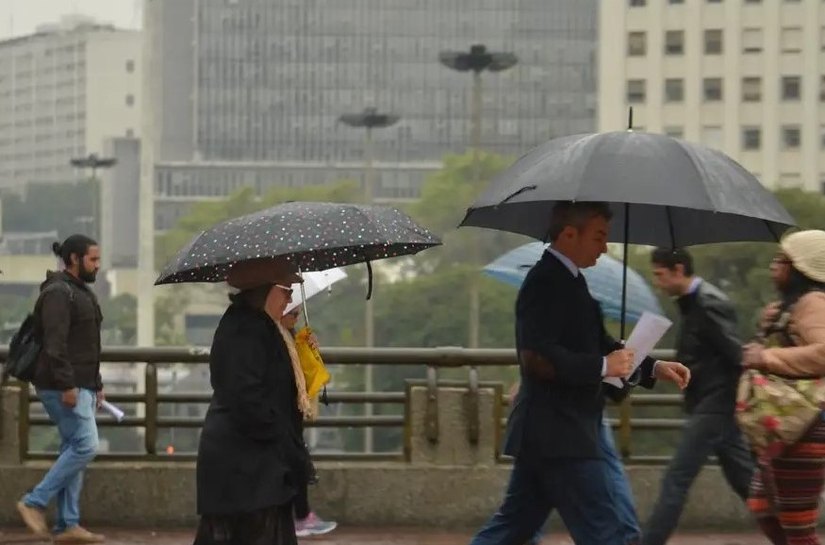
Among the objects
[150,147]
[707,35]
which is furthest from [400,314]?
[150,147]

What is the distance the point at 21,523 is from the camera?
951 cm

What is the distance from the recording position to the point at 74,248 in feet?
28.0

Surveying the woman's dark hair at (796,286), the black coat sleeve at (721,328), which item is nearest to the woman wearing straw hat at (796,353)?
the woman's dark hair at (796,286)

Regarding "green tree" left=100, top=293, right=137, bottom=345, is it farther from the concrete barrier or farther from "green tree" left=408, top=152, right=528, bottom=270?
the concrete barrier

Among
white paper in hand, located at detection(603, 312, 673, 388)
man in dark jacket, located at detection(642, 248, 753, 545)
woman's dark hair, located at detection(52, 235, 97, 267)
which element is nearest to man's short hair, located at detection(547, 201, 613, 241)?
white paper in hand, located at detection(603, 312, 673, 388)

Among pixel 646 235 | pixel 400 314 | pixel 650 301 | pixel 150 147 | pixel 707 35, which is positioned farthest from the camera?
pixel 150 147

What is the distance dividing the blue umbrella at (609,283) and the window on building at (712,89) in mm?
115683

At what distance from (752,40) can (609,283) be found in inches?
4633

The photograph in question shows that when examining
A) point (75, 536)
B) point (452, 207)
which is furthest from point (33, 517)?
point (452, 207)

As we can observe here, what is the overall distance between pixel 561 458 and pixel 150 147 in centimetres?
15745

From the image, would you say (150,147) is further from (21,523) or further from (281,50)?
(21,523)

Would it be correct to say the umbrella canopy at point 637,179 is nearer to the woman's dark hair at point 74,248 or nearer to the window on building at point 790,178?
the woman's dark hair at point 74,248

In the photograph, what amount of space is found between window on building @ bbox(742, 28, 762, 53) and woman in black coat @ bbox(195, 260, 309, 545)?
120 meters

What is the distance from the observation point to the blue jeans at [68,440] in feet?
28.2
